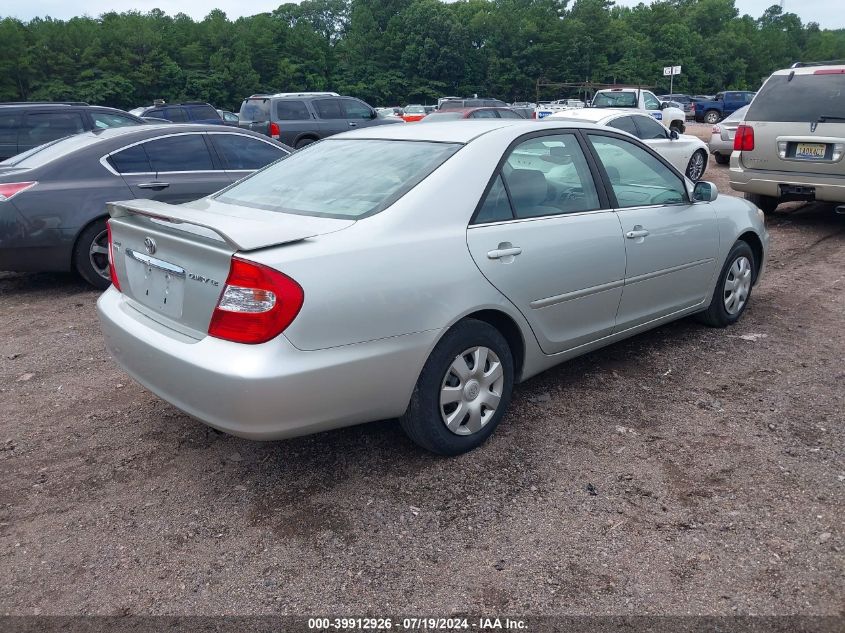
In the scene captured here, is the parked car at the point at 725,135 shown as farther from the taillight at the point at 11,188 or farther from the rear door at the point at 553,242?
the taillight at the point at 11,188

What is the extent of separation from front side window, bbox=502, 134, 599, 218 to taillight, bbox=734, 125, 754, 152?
5.76m

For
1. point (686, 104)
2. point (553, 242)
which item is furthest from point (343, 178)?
point (686, 104)

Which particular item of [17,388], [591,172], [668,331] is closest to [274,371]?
[591,172]

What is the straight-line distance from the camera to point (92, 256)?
6.57 metres

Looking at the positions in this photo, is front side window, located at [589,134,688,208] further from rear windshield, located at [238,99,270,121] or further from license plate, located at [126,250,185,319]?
rear windshield, located at [238,99,270,121]

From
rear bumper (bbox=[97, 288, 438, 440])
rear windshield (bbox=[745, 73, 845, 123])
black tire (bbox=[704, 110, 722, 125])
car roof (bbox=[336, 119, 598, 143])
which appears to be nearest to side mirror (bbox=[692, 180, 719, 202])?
car roof (bbox=[336, 119, 598, 143])

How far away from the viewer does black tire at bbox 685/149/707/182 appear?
12.9 m

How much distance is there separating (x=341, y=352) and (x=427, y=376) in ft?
1.63

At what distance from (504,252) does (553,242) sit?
0.39 m

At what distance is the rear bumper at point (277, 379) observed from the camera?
2.81 meters

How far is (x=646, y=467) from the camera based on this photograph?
350 centimetres

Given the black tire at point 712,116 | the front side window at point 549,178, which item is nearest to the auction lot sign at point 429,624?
the front side window at point 549,178

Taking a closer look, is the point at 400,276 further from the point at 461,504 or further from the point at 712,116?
the point at 712,116

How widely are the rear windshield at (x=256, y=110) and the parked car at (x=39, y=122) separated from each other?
7.52 meters
